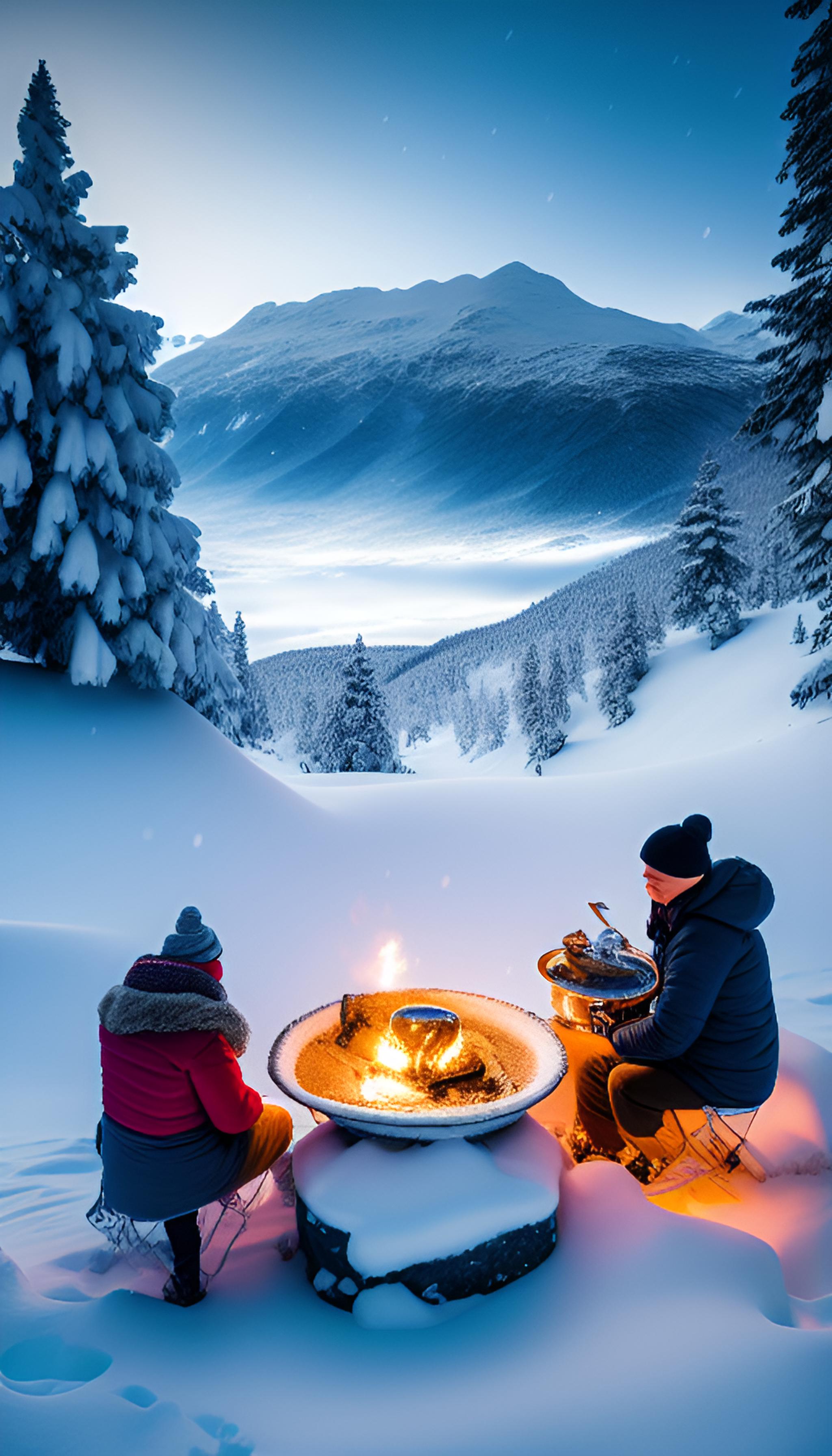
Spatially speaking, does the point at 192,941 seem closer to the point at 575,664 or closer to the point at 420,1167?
the point at 420,1167

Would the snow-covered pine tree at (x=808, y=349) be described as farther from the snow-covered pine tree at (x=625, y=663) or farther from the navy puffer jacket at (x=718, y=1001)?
the snow-covered pine tree at (x=625, y=663)

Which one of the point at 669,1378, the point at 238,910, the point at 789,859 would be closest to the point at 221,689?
the point at 238,910

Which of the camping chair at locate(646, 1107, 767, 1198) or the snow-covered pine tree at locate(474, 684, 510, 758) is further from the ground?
the snow-covered pine tree at locate(474, 684, 510, 758)

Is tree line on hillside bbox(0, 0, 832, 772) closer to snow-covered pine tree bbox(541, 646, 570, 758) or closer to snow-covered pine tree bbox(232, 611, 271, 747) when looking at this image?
snow-covered pine tree bbox(232, 611, 271, 747)

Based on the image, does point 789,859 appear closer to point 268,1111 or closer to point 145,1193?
point 268,1111

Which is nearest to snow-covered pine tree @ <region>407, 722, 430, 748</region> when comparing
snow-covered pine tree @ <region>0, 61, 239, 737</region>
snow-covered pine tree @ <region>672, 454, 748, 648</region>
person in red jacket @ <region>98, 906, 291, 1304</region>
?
snow-covered pine tree @ <region>672, 454, 748, 648</region>

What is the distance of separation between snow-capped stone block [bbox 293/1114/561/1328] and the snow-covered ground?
92mm

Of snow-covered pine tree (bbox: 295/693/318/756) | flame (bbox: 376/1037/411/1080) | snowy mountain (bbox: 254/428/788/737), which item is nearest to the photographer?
flame (bbox: 376/1037/411/1080)

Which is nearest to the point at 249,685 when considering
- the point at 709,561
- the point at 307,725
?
the point at 307,725

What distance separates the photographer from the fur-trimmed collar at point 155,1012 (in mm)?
2477

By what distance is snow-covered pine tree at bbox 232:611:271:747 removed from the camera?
34.1 metres

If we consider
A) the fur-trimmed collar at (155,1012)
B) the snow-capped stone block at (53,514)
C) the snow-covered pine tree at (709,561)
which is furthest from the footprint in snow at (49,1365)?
the snow-covered pine tree at (709,561)

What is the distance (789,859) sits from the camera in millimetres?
7527

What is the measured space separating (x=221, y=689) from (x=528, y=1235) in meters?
10.5
